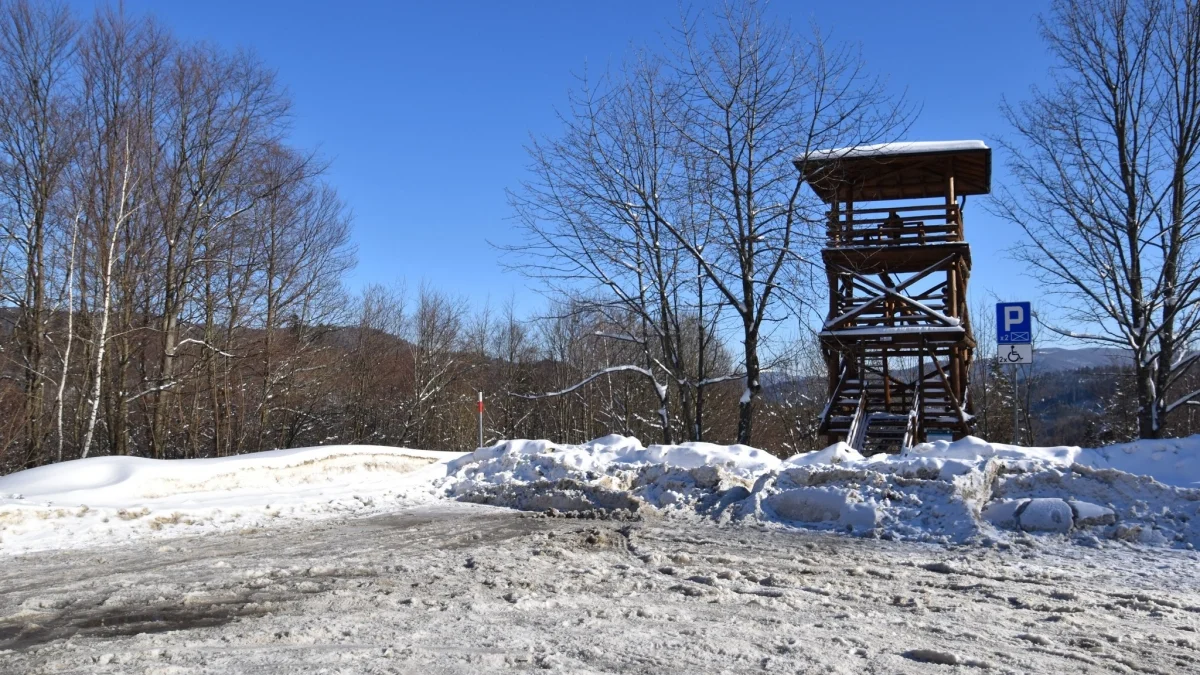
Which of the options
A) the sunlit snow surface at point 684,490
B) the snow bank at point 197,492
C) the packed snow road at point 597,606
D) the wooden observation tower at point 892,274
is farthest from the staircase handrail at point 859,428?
the packed snow road at point 597,606

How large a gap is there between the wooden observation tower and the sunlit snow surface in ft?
20.6

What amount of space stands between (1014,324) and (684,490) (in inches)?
297

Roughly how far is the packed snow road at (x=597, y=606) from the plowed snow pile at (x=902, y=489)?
1.93 feet

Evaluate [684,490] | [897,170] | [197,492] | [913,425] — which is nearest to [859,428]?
[913,425]

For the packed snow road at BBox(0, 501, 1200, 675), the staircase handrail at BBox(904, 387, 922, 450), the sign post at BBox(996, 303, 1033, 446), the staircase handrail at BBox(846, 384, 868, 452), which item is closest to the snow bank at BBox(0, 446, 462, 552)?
the packed snow road at BBox(0, 501, 1200, 675)

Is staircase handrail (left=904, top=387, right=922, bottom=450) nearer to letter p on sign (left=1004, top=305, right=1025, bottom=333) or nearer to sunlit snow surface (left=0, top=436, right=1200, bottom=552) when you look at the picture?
letter p on sign (left=1004, top=305, right=1025, bottom=333)

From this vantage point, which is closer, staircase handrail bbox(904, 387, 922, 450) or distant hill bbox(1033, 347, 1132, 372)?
staircase handrail bbox(904, 387, 922, 450)

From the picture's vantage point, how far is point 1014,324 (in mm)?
14789

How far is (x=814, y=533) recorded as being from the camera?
9070mm

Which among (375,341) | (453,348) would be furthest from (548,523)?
(453,348)

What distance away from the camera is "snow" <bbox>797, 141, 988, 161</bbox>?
1599 cm

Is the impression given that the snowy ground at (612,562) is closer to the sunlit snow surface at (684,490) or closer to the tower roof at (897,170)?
the sunlit snow surface at (684,490)

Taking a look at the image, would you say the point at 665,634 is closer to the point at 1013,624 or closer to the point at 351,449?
the point at 1013,624

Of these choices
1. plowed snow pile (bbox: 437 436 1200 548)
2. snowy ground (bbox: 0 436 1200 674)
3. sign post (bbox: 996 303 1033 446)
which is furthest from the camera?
sign post (bbox: 996 303 1033 446)
